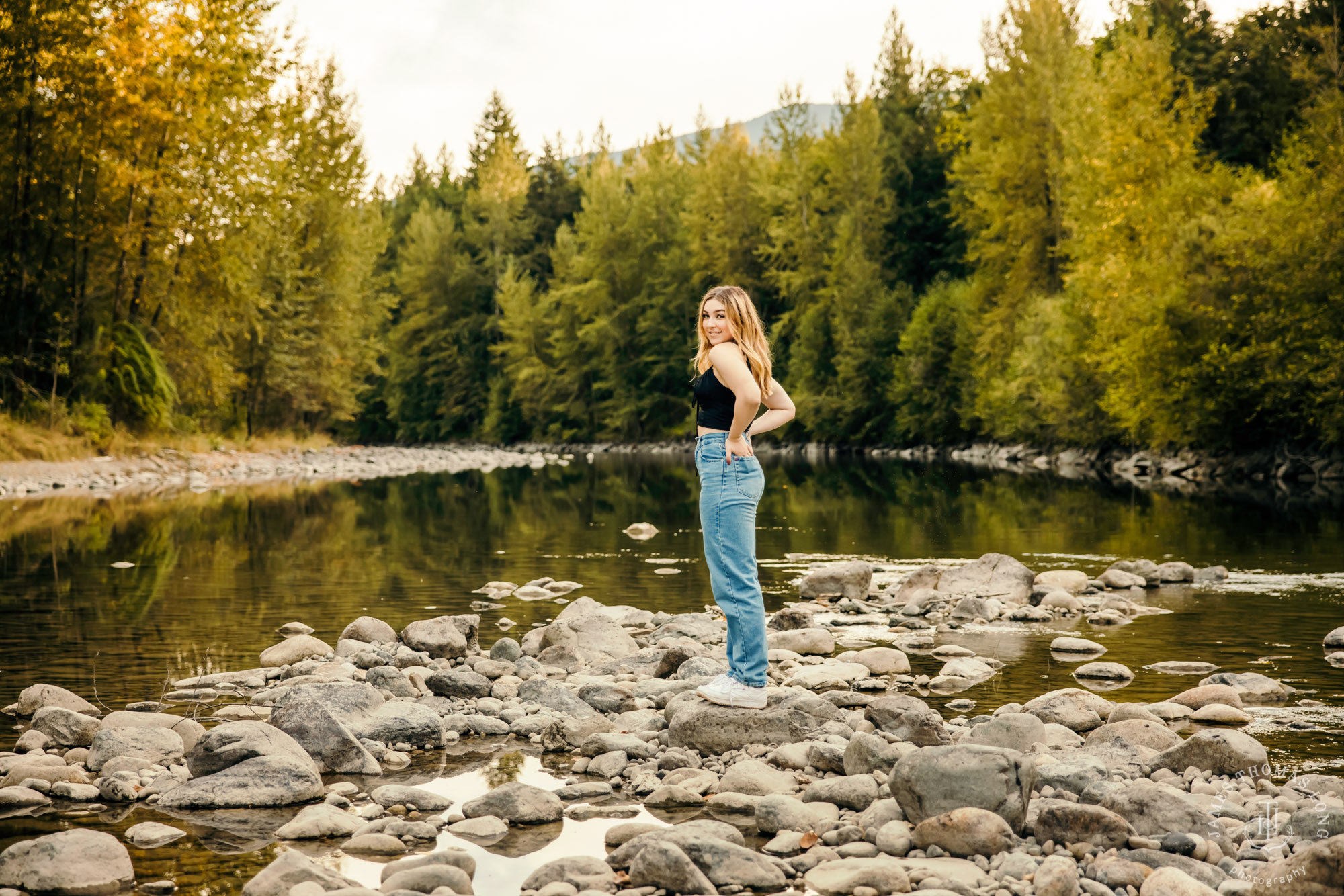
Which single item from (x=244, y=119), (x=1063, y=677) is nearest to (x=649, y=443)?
(x=244, y=119)

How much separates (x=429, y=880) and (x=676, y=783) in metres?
1.72

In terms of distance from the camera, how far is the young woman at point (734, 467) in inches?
249

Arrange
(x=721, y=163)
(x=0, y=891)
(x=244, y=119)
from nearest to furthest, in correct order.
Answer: (x=0, y=891) → (x=244, y=119) → (x=721, y=163)

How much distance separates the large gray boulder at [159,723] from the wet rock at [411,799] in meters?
1.41

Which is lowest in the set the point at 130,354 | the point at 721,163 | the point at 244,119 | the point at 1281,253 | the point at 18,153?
the point at 130,354

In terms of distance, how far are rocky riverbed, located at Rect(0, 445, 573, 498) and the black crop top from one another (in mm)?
22495

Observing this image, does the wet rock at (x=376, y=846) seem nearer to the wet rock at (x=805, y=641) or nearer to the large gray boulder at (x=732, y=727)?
the large gray boulder at (x=732, y=727)

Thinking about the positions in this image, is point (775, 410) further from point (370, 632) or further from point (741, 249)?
point (741, 249)

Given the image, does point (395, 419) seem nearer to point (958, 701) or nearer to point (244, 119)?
point (244, 119)

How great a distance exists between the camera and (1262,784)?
17.9 feet

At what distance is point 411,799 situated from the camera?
212 inches

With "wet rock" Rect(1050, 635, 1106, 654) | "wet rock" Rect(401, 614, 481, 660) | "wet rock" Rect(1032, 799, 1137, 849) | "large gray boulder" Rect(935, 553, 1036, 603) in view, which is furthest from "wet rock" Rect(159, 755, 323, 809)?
"large gray boulder" Rect(935, 553, 1036, 603)

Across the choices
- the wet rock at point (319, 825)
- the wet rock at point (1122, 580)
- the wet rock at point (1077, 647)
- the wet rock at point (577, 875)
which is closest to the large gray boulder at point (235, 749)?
the wet rock at point (319, 825)

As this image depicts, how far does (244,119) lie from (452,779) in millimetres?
30687
